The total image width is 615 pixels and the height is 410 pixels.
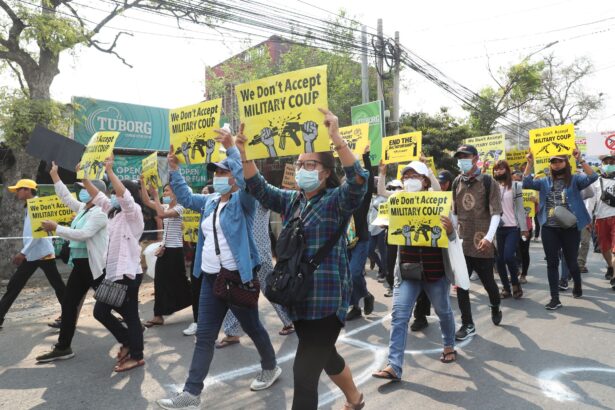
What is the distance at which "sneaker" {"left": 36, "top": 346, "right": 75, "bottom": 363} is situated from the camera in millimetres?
4551

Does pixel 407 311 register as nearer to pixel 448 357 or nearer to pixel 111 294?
pixel 448 357

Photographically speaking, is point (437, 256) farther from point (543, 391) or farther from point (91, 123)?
point (91, 123)

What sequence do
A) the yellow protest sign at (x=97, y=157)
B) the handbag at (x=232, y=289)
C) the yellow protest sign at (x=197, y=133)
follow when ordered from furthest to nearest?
the yellow protest sign at (x=97, y=157) < the yellow protest sign at (x=197, y=133) < the handbag at (x=232, y=289)

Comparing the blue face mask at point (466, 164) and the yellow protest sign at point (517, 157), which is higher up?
the yellow protest sign at point (517, 157)

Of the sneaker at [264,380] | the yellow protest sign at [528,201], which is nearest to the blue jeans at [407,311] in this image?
the sneaker at [264,380]

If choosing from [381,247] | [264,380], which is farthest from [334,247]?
[381,247]

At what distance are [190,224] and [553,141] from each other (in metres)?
5.03

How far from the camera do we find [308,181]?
272 centimetres

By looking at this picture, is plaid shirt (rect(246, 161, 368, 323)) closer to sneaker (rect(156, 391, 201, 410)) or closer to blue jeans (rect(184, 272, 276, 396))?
blue jeans (rect(184, 272, 276, 396))

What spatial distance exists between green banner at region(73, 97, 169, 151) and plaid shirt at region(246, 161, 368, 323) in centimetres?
1130

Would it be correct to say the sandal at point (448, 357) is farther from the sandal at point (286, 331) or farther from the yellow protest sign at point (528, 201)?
the yellow protest sign at point (528, 201)

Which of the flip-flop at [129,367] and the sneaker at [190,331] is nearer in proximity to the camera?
the flip-flop at [129,367]

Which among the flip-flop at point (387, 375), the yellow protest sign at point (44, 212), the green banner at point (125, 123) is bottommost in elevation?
the flip-flop at point (387, 375)

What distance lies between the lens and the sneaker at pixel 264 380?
3771 mm
